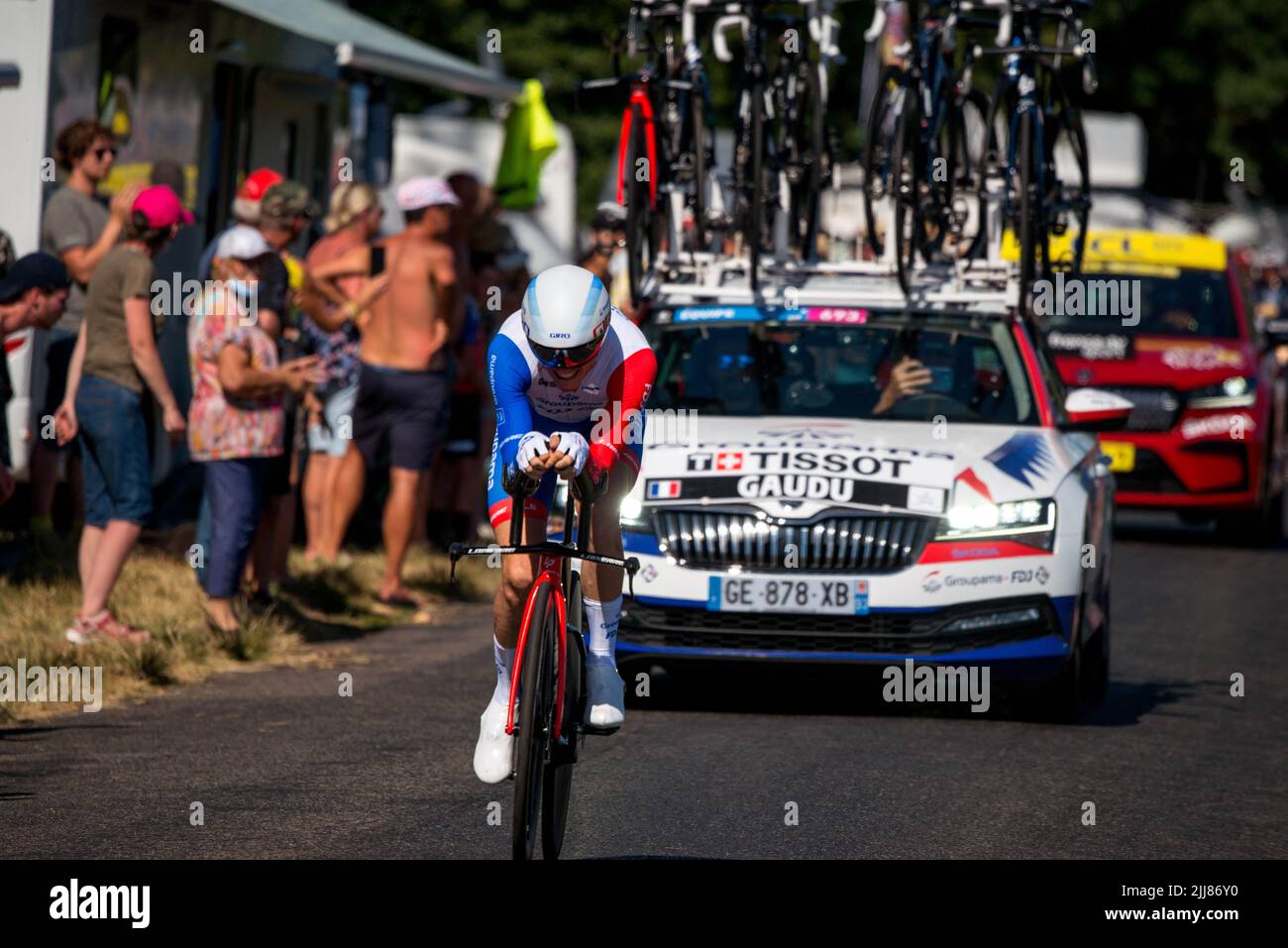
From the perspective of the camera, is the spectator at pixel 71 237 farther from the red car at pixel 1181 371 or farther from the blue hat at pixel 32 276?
the red car at pixel 1181 371

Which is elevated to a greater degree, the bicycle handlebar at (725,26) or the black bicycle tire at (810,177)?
the bicycle handlebar at (725,26)

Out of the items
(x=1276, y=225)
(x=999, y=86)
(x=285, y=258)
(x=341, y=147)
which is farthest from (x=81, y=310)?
(x=1276, y=225)

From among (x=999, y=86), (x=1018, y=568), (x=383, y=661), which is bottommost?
(x=383, y=661)

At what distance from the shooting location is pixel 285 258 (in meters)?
13.1

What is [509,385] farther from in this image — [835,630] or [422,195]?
[422,195]

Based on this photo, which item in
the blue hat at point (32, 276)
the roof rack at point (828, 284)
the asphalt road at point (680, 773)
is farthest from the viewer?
the roof rack at point (828, 284)

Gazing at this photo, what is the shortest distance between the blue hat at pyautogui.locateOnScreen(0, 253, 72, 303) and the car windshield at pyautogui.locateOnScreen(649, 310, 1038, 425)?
8.38ft

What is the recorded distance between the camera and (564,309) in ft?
22.6

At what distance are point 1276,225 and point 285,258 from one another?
44222mm

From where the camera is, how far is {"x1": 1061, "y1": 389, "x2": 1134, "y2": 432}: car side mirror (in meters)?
10.7

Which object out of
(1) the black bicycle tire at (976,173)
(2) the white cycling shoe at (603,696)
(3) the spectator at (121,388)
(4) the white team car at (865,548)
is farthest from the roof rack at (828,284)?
(2) the white cycling shoe at (603,696)

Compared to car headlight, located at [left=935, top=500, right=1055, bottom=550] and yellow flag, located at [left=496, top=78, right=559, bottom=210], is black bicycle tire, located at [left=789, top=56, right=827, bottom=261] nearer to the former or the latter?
car headlight, located at [left=935, top=500, right=1055, bottom=550]

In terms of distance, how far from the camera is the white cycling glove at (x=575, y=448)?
687 centimetres

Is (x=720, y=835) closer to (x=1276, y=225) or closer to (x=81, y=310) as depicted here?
(x=81, y=310)
